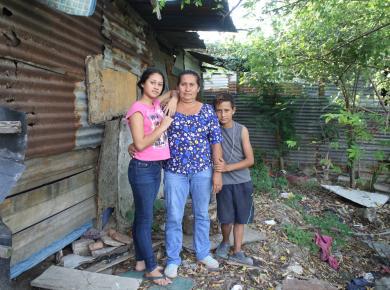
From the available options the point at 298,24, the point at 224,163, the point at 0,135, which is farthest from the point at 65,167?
the point at 298,24

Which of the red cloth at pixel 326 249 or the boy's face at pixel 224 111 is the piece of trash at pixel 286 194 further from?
the boy's face at pixel 224 111

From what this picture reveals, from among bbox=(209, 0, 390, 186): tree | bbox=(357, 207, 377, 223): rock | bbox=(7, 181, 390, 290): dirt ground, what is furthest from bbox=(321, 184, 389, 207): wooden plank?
bbox=(209, 0, 390, 186): tree

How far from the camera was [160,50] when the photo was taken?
280 inches

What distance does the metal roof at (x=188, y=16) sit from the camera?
16.2 feet

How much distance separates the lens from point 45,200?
11.3 ft

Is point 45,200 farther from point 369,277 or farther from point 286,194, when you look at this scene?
point 286,194

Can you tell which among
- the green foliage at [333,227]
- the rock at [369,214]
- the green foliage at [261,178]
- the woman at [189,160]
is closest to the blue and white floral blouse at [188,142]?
the woman at [189,160]

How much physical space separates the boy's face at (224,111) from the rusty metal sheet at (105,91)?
1.49 m

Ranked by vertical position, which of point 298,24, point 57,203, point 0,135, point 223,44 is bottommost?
point 57,203

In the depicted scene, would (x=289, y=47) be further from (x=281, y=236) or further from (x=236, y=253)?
(x=236, y=253)

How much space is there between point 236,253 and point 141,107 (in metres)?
1.91

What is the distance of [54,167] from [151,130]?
45.4 inches

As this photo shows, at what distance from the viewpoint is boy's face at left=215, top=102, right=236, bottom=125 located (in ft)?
11.7

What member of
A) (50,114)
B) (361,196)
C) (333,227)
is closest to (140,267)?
(50,114)
